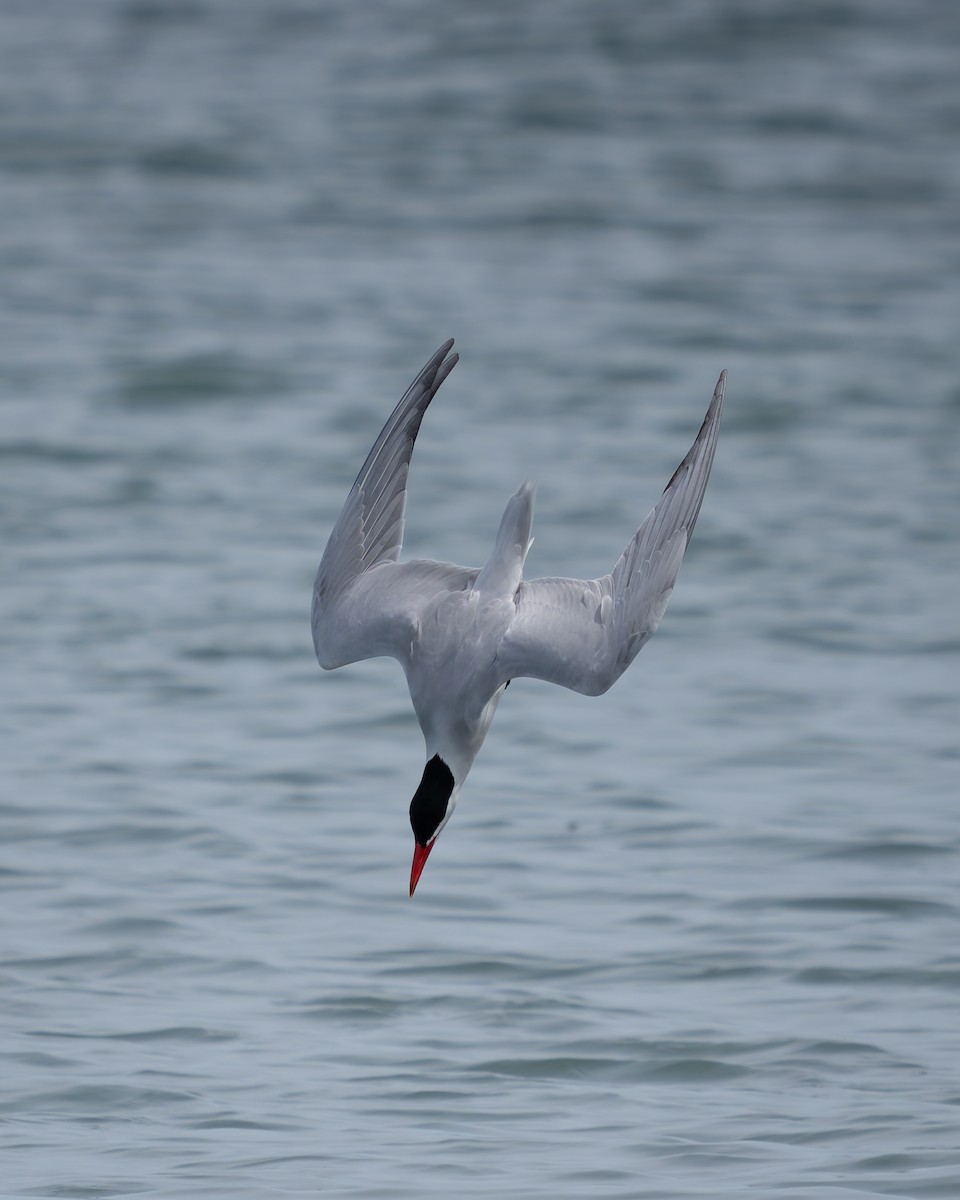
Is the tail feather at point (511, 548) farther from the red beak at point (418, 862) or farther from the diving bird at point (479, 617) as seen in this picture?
the red beak at point (418, 862)

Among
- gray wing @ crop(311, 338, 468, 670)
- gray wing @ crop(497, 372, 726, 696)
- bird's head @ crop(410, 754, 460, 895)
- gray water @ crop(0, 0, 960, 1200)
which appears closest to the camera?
gray wing @ crop(497, 372, 726, 696)

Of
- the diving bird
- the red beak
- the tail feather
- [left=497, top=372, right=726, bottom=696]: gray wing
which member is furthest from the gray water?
the tail feather

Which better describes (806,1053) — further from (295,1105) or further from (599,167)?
(599,167)

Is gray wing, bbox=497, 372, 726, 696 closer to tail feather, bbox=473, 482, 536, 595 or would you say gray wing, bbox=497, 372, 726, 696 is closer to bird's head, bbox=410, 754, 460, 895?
tail feather, bbox=473, 482, 536, 595

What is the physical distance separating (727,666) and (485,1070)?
4906 mm

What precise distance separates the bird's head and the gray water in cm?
85

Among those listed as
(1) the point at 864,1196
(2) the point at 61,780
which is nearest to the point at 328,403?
(2) the point at 61,780

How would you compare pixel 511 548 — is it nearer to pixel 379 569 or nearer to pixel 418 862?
pixel 379 569

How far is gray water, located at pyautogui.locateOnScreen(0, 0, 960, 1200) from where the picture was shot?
267 inches

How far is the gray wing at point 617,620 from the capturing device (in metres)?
6.07

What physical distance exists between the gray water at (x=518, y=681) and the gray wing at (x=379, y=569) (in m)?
1.36

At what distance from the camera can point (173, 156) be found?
83.8 feet

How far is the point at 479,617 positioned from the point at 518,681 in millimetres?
4996

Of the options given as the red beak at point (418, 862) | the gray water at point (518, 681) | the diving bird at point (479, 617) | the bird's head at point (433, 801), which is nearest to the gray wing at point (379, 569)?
the diving bird at point (479, 617)
